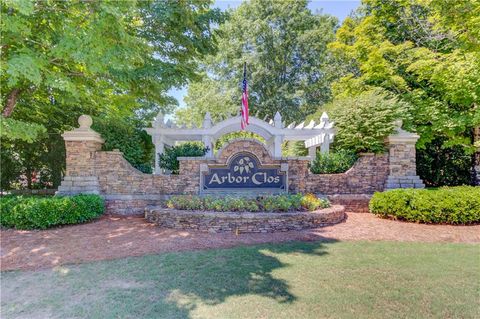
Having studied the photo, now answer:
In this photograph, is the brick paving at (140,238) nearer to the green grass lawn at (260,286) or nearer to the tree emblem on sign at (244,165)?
the green grass lawn at (260,286)

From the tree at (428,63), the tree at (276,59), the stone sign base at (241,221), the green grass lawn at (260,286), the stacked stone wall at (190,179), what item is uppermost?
the tree at (276,59)

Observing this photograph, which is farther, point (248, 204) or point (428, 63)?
point (428, 63)

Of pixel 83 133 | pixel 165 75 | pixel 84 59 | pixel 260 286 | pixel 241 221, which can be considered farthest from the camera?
pixel 83 133

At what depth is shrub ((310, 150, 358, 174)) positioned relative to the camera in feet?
30.9

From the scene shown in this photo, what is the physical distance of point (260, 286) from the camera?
394 centimetres

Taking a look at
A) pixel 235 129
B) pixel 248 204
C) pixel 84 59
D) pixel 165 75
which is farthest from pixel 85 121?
pixel 248 204

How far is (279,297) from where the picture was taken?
3645mm

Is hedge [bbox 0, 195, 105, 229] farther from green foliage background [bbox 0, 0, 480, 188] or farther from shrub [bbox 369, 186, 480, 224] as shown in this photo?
shrub [bbox 369, 186, 480, 224]

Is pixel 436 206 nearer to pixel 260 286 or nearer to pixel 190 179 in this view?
pixel 260 286

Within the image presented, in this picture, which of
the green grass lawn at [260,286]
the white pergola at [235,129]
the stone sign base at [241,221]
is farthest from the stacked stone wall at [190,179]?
the green grass lawn at [260,286]

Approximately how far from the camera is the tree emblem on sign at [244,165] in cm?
868

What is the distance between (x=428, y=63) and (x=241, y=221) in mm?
8045

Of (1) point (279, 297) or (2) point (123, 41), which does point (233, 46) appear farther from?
(1) point (279, 297)

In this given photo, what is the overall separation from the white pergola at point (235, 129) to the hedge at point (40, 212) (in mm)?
2958
